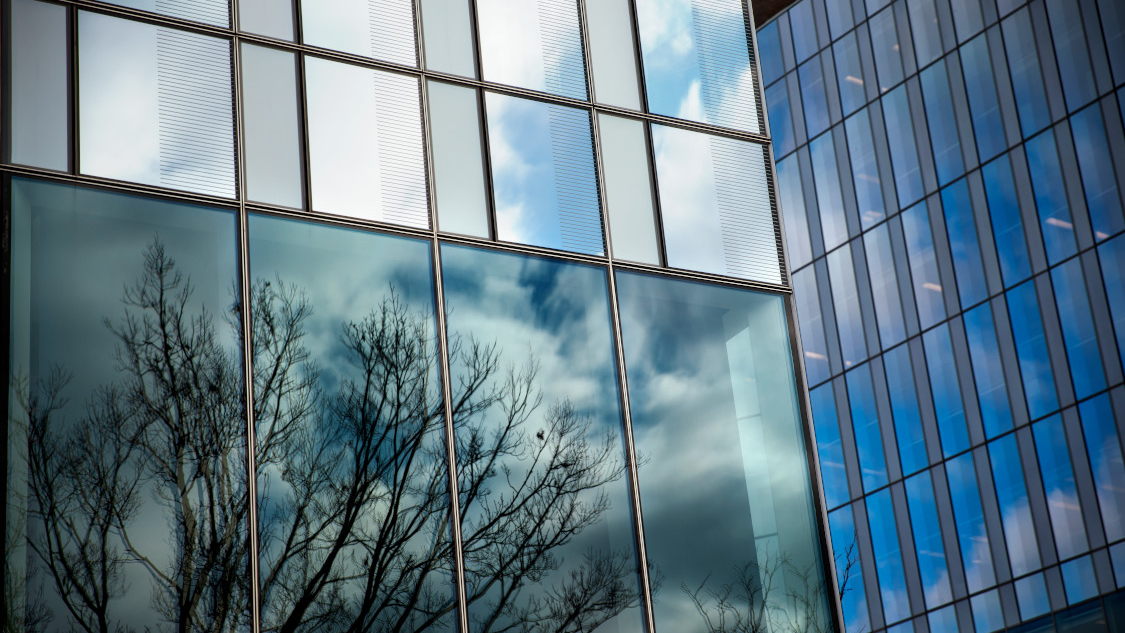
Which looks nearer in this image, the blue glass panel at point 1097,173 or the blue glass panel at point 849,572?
the blue glass panel at point 1097,173

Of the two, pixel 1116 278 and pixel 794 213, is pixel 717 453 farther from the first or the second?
pixel 794 213

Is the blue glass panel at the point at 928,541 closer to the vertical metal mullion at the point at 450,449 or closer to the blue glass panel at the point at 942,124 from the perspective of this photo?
the blue glass panel at the point at 942,124

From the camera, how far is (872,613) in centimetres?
4662

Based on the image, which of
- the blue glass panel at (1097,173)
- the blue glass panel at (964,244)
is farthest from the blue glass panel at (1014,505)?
the blue glass panel at (1097,173)

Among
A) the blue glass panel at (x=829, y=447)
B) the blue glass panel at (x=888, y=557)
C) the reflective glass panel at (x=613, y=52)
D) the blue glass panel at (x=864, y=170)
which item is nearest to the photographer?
the reflective glass panel at (x=613, y=52)

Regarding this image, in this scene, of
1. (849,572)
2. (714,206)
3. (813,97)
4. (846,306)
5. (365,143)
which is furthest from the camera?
(813,97)

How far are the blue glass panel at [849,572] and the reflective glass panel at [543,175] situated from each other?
34.6 meters

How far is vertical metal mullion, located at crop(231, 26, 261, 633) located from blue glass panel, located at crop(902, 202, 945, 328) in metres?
36.6

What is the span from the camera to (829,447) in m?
49.7

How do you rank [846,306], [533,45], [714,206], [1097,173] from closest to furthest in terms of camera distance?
[533,45] → [714,206] → [1097,173] → [846,306]

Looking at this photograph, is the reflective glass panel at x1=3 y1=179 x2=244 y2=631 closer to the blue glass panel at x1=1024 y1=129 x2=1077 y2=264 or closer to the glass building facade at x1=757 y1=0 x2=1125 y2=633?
the glass building facade at x1=757 y1=0 x2=1125 y2=633

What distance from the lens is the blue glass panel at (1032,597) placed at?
40406 mm

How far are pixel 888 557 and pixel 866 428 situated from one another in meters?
5.03

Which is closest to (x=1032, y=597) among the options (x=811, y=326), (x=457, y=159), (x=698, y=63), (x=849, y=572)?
(x=849, y=572)
